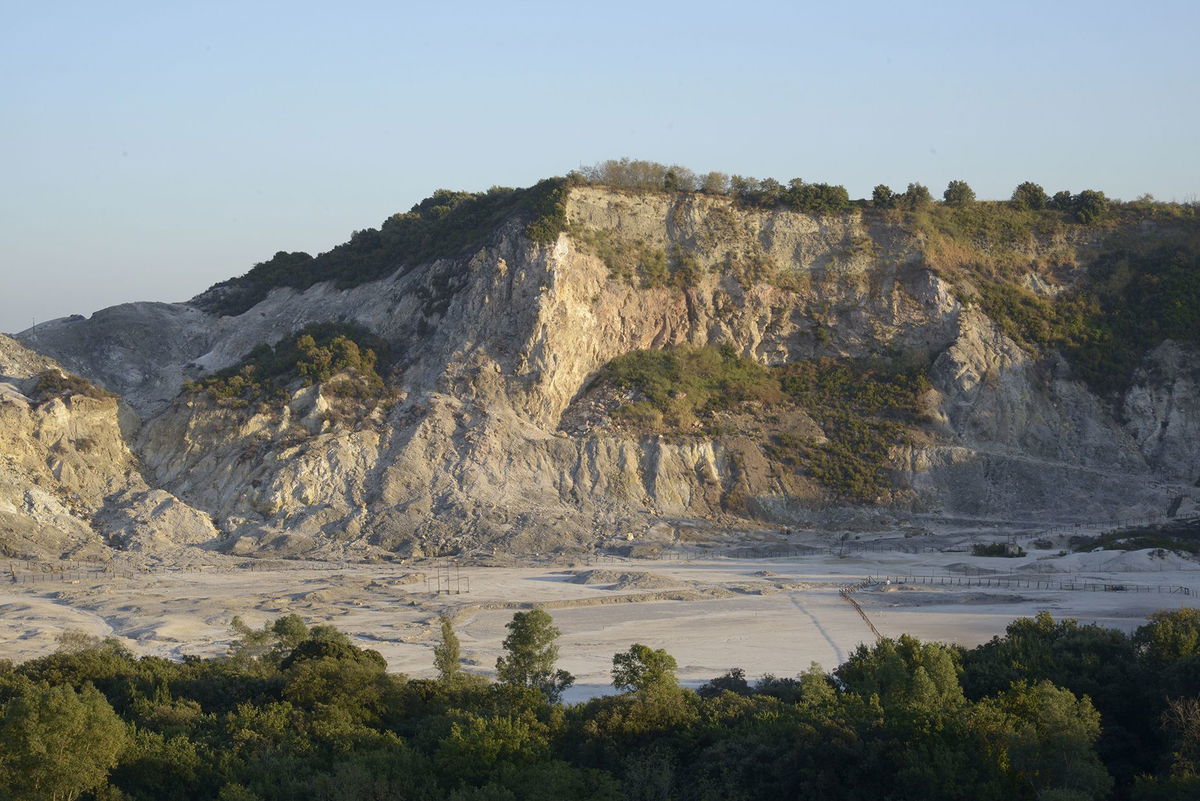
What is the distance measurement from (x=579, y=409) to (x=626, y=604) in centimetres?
2055

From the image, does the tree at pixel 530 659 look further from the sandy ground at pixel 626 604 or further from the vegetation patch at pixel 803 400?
the vegetation patch at pixel 803 400

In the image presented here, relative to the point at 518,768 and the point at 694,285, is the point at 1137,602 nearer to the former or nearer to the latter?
the point at 518,768

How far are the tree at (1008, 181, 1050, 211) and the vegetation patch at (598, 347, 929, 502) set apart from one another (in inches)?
635

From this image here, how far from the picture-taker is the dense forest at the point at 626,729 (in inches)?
888

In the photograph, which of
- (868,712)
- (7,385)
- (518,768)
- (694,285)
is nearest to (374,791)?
(518,768)

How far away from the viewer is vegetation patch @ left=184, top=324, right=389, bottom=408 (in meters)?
63.2

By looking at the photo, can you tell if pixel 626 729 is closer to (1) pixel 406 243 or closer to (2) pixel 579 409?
(2) pixel 579 409

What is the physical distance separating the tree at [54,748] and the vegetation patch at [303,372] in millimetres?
38716

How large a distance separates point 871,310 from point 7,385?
41.3 m

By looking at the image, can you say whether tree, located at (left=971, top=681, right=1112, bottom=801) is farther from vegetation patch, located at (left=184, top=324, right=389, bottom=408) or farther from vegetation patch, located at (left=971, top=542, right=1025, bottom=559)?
vegetation patch, located at (left=184, top=324, right=389, bottom=408)

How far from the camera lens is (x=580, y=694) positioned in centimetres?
3259

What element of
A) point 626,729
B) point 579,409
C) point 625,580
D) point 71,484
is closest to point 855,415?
point 579,409

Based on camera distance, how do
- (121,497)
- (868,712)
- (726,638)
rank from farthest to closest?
(121,497) → (726,638) → (868,712)

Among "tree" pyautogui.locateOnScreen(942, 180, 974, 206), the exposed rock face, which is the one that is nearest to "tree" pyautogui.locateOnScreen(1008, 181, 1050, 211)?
"tree" pyautogui.locateOnScreen(942, 180, 974, 206)
